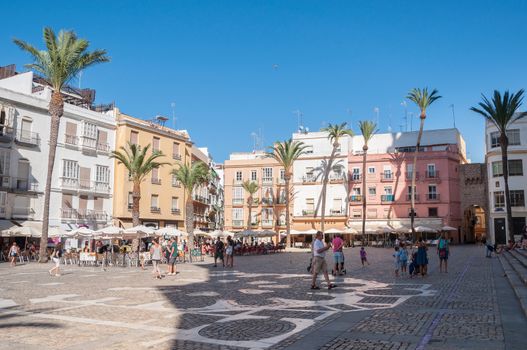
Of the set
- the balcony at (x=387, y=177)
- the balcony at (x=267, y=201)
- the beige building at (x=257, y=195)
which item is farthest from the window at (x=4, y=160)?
the balcony at (x=387, y=177)

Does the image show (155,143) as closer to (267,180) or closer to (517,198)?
(267,180)

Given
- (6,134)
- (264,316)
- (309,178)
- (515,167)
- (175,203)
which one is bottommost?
(264,316)

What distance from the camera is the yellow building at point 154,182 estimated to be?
49.1 metres

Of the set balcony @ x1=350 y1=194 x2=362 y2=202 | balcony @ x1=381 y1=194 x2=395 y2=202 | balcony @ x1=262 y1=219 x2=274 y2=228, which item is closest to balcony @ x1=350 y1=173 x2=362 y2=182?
balcony @ x1=350 y1=194 x2=362 y2=202

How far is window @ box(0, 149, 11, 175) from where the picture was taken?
3788 cm

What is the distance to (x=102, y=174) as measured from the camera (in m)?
47.6

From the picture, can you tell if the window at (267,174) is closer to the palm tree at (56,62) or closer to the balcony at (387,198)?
the balcony at (387,198)

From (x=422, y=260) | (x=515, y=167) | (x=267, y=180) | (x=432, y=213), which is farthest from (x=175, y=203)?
(x=422, y=260)

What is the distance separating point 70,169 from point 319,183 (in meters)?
35.0

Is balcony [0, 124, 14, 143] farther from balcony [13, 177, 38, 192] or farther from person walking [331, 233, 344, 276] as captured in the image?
person walking [331, 233, 344, 276]

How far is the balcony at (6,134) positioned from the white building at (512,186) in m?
46.5

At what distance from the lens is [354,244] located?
63500 mm

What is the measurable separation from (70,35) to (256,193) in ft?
139

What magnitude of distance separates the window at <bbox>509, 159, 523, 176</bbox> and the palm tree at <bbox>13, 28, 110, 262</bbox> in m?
41.8
